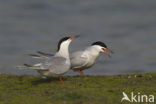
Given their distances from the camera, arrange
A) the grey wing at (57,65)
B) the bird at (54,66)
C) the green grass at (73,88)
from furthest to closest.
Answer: the grey wing at (57,65) → the bird at (54,66) → the green grass at (73,88)

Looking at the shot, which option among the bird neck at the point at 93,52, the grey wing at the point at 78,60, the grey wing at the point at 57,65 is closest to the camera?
the grey wing at the point at 57,65

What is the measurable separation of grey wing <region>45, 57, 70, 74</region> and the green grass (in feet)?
1.20

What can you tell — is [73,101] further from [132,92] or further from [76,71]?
[76,71]

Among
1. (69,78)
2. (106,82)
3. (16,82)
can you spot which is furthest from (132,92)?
(16,82)

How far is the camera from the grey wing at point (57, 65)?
391 inches

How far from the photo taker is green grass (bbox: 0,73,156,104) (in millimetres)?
7758

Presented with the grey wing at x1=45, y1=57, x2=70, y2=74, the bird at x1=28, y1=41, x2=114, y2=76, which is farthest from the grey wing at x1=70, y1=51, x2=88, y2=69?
the grey wing at x1=45, y1=57, x2=70, y2=74

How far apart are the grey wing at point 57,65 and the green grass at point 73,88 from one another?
0.36 meters

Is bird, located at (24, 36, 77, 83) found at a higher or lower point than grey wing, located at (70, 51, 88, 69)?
lower

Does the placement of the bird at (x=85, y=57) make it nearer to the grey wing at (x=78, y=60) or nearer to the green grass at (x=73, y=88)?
the grey wing at (x=78, y=60)

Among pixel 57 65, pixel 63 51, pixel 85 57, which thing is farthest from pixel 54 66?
pixel 85 57

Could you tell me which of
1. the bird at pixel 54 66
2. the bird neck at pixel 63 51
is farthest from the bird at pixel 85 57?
the bird at pixel 54 66

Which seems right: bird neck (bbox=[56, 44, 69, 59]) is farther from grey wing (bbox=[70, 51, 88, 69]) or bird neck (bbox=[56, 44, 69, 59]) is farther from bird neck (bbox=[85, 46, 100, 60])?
bird neck (bbox=[85, 46, 100, 60])

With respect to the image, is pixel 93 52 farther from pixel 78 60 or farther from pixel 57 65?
pixel 57 65
